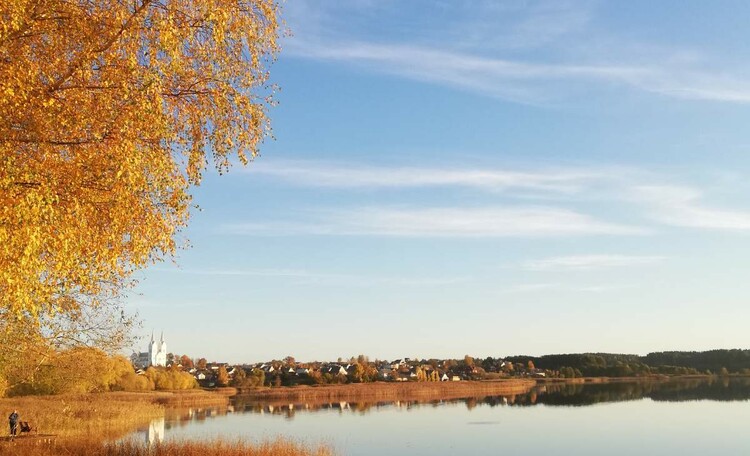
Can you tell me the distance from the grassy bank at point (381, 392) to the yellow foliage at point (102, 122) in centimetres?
9210

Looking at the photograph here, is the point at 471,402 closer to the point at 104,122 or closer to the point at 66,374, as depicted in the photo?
the point at 66,374

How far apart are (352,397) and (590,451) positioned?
71.8 m

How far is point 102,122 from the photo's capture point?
40.3 ft

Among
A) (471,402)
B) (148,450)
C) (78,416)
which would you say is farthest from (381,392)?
(148,450)

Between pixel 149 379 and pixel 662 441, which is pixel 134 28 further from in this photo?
pixel 149 379

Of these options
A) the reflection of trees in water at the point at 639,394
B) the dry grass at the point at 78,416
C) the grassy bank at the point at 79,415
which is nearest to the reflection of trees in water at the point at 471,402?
the reflection of trees in water at the point at 639,394

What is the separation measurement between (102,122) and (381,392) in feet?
359

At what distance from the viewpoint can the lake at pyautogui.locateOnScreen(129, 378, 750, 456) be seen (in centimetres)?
4419

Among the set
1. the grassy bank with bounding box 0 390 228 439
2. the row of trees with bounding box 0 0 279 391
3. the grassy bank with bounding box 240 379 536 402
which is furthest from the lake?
the grassy bank with bounding box 240 379 536 402

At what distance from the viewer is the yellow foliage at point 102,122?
11305mm

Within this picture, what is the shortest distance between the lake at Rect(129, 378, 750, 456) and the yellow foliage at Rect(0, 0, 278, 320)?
74.9ft

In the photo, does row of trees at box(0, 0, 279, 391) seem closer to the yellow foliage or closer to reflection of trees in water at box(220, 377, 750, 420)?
the yellow foliage

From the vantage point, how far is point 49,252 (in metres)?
13.1

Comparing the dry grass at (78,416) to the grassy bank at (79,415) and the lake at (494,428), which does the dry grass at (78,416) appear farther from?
the lake at (494,428)
